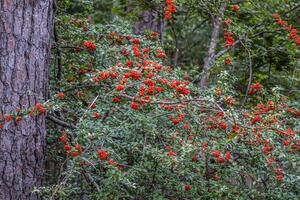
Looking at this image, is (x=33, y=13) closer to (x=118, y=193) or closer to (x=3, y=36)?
(x=3, y=36)

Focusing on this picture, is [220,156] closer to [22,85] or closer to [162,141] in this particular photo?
[162,141]

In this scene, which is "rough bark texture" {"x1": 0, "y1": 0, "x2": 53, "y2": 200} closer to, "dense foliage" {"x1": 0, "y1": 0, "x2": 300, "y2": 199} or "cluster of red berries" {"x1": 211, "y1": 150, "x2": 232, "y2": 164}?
"dense foliage" {"x1": 0, "y1": 0, "x2": 300, "y2": 199}

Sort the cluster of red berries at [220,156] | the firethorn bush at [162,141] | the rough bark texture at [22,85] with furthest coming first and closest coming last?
the rough bark texture at [22,85] → the cluster of red berries at [220,156] → the firethorn bush at [162,141]

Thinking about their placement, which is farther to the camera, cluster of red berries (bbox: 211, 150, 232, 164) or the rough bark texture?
the rough bark texture

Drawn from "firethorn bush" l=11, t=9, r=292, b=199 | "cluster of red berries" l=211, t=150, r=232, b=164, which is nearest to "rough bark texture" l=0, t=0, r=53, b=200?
"firethorn bush" l=11, t=9, r=292, b=199

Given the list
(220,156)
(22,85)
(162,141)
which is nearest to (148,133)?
(162,141)

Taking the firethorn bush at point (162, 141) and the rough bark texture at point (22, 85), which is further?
the rough bark texture at point (22, 85)

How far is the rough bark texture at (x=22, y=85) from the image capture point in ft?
13.1

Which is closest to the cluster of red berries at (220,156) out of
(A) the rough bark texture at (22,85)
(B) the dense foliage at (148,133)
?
(B) the dense foliage at (148,133)

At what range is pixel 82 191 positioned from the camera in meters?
4.07

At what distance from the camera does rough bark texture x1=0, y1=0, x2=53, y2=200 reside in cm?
399

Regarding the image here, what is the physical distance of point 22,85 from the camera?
13.3 feet

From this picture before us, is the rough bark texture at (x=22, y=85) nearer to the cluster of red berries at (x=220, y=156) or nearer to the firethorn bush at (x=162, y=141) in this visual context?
the firethorn bush at (x=162, y=141)

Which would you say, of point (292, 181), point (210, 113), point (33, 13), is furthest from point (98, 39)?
point (292, 181)
